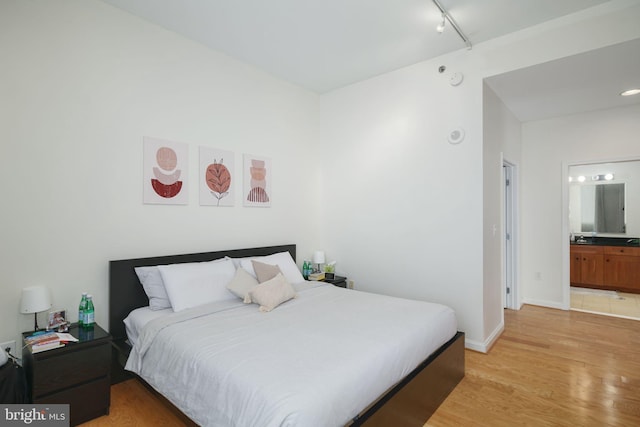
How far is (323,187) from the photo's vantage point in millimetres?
4551

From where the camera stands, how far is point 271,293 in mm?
2656

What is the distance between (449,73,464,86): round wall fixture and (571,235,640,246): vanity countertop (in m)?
4.30

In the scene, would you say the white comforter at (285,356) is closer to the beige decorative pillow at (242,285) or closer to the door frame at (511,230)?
the beige decorative pillow at (242,285)

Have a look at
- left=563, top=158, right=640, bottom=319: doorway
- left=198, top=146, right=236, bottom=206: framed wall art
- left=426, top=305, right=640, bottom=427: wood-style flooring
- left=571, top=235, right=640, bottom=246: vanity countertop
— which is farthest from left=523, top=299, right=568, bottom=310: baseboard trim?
left=198, top=146, right=236, bottom=206: framed wall art

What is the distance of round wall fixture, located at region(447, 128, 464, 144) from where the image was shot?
3.26 meters

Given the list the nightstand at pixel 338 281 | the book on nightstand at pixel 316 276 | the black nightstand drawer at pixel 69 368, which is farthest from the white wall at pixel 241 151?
the black nightstand drawer at pixel 69 368

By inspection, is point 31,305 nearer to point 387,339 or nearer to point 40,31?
point 40,31

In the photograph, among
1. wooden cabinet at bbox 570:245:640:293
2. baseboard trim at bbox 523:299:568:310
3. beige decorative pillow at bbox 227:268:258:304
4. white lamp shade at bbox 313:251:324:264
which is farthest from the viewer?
wooden cabinet at bbox 570:245:640:293

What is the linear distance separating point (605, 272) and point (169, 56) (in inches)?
273

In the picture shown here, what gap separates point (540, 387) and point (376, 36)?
329 centimetres

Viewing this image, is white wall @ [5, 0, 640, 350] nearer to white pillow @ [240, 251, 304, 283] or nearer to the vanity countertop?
white pillow @ [240, 251, 304, 283]

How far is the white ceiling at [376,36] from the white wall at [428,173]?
132 mm

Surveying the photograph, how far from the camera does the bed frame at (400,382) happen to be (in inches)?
67.9

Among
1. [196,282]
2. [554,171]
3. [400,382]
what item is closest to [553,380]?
[400,382]
